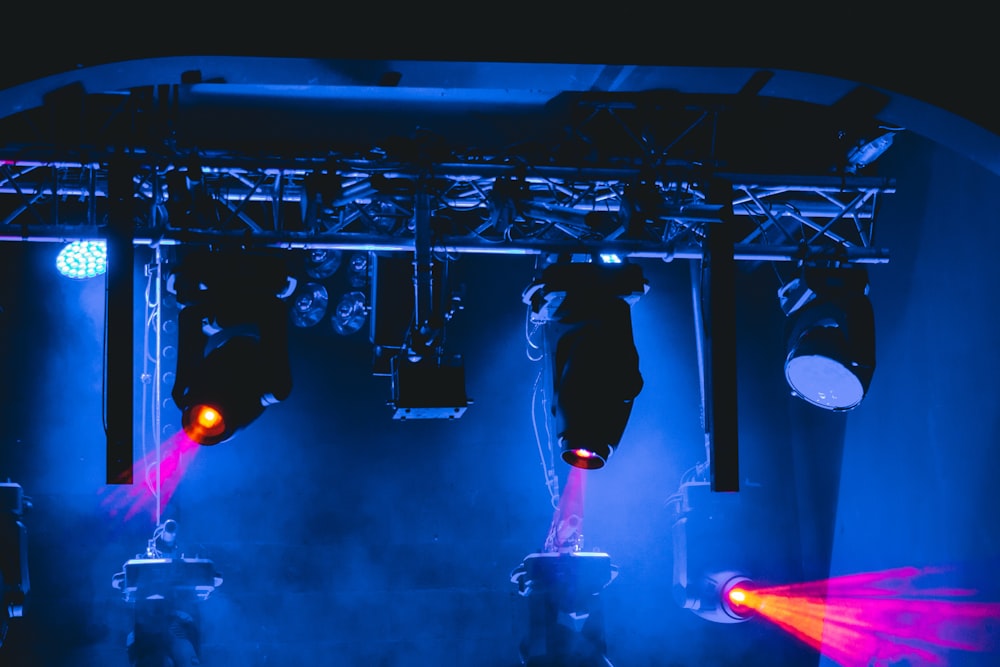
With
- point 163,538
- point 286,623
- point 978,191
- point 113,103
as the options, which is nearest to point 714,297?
point 978,191

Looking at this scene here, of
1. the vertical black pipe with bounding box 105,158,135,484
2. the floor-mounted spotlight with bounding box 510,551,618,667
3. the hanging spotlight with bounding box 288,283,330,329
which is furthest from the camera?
the hanging spotlight with bounding box 288,283,330,329

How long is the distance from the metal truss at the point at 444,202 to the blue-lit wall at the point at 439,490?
143 cm

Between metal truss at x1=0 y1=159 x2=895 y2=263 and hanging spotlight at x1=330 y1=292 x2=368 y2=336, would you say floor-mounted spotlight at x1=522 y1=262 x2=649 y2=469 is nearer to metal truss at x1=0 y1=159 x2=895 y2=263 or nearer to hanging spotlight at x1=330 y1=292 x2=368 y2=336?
metal truss at x1=0 y1=159 x2=895 y2=263

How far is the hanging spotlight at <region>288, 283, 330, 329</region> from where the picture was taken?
242 inches

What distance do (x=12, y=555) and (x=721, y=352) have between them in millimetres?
3623

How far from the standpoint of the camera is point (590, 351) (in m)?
3.68

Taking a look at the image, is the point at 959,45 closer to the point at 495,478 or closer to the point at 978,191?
the point at 978,191

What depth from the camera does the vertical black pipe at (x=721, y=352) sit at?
3436 mm

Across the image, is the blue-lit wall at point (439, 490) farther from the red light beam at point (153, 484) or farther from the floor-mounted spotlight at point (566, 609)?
the floor-mounted spotlight at point (566, 609)

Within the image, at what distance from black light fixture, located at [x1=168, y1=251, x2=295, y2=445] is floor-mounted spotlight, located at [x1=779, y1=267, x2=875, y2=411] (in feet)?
7.35

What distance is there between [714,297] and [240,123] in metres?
2.38

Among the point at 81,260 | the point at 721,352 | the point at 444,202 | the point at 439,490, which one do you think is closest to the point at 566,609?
the point at 439,490

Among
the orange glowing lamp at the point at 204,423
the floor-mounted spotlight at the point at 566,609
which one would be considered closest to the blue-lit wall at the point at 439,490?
the floor-mounted spotlight at the point at 566,609

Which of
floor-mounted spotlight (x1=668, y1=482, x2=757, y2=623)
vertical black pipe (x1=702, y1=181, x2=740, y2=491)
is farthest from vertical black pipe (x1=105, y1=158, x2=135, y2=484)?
floor-mounted spotlight (x1=668, y1=482, x2=757, y2=623)
